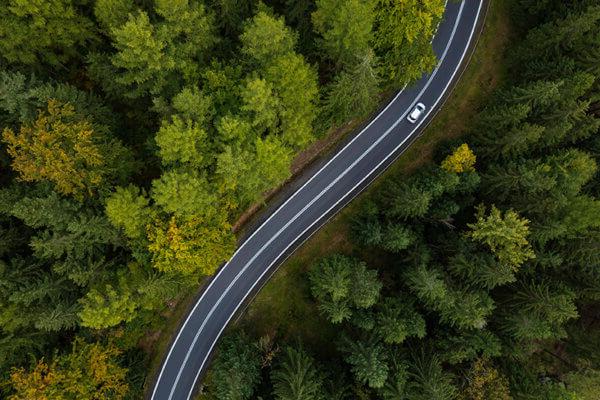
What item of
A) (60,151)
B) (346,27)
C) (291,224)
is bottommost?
(291,224)

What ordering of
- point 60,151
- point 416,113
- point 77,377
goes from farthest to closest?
point 416,113, point 77,377, point 60,151

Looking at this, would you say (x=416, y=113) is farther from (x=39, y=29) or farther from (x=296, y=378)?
(x=39, y=29)

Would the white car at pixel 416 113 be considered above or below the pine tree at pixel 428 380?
above

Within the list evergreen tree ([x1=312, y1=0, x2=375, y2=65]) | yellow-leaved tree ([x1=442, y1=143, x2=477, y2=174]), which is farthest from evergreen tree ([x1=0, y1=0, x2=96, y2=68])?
yellow-leaved tree ([x1=442, y1=143, x2=477, y2=174])

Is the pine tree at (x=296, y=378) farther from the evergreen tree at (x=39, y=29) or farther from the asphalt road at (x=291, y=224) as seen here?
the evergreen tree at (x=39, y=29)

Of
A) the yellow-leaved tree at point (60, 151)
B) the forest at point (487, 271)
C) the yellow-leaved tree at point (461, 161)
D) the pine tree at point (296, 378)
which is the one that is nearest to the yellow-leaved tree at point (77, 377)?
the forest at point (487, 271)

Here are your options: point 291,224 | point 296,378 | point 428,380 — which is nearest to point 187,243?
point 296,378

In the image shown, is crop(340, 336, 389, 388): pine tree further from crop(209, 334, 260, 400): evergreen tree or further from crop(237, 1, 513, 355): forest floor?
crop(209, 334, 260, 400): evergreen tree
